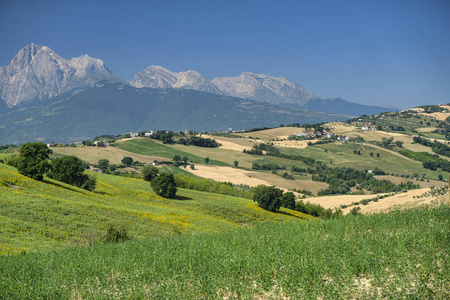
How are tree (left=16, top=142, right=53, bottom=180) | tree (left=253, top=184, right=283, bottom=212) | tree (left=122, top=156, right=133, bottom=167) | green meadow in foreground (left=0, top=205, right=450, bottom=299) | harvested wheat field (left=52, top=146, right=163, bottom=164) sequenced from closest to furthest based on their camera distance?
green meadow in foreground (left=0, top=205, right=450, bottom=299)
tree (left=16, top=142, right=53, bottom=180)
tree (left=253, top=184, right=283, bottom=212)
harvested wheat field (left=52, top=146, right=163, bottom=164)
tree (left=122, top=156, right=133, bottom=167)

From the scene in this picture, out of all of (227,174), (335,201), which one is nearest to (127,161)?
(227,174)

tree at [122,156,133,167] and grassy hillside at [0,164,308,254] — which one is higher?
grassy hillside at [0,164,308,254]

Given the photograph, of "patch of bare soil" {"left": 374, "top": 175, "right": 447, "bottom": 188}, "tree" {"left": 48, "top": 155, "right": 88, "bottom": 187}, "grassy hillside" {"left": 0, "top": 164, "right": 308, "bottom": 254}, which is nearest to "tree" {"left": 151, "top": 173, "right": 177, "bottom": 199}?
"grassy hillside" {"left": 0, "top": 164, "right": 308, "bottom": 254}

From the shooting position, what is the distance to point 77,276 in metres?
13.1

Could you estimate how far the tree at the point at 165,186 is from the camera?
76.4 meters

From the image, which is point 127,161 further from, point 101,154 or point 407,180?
point 407,180

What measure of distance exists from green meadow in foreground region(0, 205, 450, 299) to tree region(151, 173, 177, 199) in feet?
197

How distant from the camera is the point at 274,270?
12.0 meters

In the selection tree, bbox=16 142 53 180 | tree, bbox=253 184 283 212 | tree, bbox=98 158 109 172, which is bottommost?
tree, bbox=98 158 109 172

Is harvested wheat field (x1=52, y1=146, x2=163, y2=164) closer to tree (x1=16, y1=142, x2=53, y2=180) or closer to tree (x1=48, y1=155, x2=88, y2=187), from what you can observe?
tree (x1=48, y1=155, x2=88, y2=187)

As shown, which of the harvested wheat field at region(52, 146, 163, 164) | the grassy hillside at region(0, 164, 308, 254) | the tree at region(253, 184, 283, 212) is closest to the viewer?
the grassy hillside at region(0, 164, 308, 254)

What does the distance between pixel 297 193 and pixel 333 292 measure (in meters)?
132

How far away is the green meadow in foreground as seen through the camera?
1014 cm

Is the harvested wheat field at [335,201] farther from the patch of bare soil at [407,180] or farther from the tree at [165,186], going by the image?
the patch of bare soil at [407,180]
